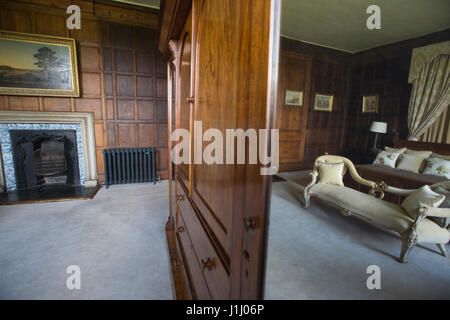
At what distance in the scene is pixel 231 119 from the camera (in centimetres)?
61

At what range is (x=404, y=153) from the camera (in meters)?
3.41

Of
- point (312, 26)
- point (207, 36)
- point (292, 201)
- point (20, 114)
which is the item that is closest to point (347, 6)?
point (312, 26)

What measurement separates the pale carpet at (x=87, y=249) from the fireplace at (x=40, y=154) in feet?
2.34

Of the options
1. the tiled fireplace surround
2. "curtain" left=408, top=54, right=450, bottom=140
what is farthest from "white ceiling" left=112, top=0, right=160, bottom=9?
"curtain" left=408, top=54, right=450, bottom=140

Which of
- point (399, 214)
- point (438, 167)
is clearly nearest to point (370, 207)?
point (399, 214)

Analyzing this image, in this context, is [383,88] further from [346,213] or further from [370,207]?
[370,207]

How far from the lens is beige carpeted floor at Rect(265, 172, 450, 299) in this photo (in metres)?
1.58

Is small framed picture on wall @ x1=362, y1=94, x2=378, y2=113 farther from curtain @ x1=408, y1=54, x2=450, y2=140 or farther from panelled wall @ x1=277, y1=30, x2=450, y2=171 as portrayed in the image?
curtain @ x1=408, y1=54, x2=450, y2=140

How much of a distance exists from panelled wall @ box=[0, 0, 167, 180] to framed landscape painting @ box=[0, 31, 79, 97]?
113 millimetres

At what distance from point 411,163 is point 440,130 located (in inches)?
63.7

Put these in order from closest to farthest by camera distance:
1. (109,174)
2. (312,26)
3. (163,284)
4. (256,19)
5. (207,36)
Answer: (256,19) < (207,36) < (163,284) < (109,174) < (312,26)

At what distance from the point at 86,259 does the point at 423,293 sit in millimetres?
2580

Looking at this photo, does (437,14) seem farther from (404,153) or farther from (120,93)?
(120,93)

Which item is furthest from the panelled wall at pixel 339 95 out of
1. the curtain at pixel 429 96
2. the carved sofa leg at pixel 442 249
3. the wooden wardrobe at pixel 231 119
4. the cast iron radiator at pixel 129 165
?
the wooden wardrobe at pixel 231 119
